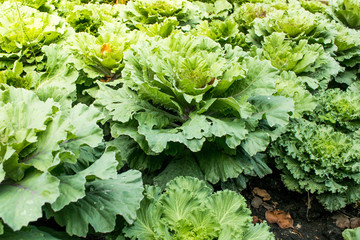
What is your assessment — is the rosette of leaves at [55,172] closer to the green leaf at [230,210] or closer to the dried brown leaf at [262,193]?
the green leaf at [230,210]

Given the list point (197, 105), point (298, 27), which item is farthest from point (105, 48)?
point (298, 27)

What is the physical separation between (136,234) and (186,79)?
112 cm

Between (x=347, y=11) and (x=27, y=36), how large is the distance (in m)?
4.56

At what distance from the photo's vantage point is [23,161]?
163 centimetres

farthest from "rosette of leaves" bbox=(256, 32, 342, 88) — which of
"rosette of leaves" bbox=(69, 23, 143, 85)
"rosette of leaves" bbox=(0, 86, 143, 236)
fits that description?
"rosette of leaves" bbox=(0, 86, 143, 236)

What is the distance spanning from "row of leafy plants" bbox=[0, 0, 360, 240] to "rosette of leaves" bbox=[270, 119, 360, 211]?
12 millimetres

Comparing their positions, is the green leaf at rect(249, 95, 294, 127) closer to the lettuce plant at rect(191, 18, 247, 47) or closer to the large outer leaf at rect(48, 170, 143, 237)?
the large outer leaf at rect(48, 170, 143, 237)

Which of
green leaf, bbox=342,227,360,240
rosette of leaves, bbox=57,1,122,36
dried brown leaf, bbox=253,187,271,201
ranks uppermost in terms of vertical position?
rosette of leaves, bbox=57,1,122,36

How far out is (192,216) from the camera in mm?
1849

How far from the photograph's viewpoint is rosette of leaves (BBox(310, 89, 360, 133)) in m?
3.04

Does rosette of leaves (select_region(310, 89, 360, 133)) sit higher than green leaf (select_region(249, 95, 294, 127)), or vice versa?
green leaf (select_region(249, 95, 294, 127))

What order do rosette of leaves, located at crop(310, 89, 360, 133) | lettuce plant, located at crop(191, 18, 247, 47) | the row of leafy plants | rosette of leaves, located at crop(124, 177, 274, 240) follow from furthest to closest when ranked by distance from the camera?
lettuce plant, located at crop(191, 18, 247, 47) → rosette of leaves, located at crop(310, 89, 360, 133) → rosette of leaves, located at crop(124, 177, 274, 240) → the row of leafy plants

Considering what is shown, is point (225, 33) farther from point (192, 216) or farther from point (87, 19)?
point (192, 216)

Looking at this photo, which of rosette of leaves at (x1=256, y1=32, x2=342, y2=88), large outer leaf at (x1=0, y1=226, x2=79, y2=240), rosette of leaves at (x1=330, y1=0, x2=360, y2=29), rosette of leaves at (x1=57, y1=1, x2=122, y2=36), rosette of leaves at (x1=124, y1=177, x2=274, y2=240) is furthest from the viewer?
rosette of leaves at (x1=330, y1=0, x2=360, y2=29)
